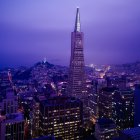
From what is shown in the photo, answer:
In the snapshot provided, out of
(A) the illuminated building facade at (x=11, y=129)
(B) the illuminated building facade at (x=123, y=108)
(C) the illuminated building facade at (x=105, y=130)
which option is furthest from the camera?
(B) the illuminated building facade at (x=123, y=108)

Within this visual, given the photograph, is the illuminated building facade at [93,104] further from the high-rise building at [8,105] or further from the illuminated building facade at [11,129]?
the illuminated building facade at [11,129]

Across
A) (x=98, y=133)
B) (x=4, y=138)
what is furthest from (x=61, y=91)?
(x=4, y=138)

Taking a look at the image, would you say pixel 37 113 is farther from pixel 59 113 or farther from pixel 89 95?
pixel 89 95

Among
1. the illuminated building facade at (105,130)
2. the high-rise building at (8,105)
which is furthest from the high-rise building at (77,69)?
the illuminated building facade at (105,130)

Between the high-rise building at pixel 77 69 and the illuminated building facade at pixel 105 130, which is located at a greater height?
the high-rise building at pixel 77 69

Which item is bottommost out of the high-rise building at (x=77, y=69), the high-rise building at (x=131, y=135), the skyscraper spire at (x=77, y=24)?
the high-rise building at (x=131, y=135)

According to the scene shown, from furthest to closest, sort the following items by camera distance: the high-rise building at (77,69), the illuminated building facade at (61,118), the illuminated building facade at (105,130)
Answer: the high-rise building at (77,69), the illuminated building facade at (61,118), the illuminated building facade at (105,130)
